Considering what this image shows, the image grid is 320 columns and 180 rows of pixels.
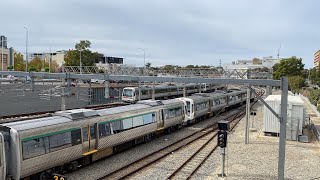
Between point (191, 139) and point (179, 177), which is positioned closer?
point (179, 177)

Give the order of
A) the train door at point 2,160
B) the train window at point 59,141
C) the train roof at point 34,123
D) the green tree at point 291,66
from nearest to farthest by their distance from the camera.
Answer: the train door at point 2,160
the train roof at point 34,123
the train window at point 59,141
the green tree at point 291,66

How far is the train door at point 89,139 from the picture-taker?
16.4 meters

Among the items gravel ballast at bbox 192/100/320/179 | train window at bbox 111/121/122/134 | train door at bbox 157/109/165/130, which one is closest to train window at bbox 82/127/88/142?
train window at bbox 111/121/122/134

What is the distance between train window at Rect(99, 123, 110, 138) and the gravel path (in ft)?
5.42

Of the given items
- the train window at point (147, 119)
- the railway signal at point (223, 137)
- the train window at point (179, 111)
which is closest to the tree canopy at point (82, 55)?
the train window at point (179, 111)

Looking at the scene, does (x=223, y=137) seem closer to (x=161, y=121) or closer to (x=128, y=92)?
(x=161, y=121)

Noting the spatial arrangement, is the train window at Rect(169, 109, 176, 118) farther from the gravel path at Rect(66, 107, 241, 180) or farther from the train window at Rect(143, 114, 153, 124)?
the train window at Rect(143, 114, 153, 124)

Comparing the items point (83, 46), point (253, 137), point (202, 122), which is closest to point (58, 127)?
point (253, 137)

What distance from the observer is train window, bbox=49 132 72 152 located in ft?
47.1

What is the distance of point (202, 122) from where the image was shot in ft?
114

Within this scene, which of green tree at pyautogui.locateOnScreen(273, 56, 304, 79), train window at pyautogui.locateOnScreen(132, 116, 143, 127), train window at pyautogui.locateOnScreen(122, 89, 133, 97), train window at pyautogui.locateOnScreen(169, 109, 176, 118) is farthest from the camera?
green tree at pyautogui.locateOnScreen(273, 56, 304, 79)

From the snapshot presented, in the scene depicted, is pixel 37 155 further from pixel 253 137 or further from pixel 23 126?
pixel 253 137

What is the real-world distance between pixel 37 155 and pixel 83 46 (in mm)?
55754

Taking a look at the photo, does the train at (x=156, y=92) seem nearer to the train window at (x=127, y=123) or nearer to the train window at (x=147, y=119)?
the train window at (x=147, y=119)
